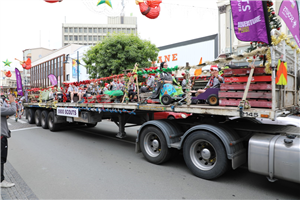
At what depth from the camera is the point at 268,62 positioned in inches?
144

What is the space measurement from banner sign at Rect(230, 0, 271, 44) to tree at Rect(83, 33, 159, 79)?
13.6m

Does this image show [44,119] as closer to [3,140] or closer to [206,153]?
[3,140]

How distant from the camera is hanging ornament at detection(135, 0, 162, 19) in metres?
6.63

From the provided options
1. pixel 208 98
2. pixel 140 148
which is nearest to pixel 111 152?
pixel 140 148

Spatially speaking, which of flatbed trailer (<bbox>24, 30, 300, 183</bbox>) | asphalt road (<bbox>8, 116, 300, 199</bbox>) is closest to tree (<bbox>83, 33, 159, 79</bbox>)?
flatbed trailer (<bbox>24, 30, 300, 183</bbox>)

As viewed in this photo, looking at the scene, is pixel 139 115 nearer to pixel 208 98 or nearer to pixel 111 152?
pixel 111 152

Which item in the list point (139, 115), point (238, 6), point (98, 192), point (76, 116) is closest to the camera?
point (98, 192)

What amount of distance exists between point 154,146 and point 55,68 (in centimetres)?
5145

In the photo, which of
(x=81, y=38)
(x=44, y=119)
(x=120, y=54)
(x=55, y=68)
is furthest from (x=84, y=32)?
(x=44, y=119)

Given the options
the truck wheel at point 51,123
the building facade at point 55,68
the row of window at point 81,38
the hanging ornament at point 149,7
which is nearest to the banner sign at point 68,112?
the truck wheel at point 51,123

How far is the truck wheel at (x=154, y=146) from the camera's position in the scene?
4977 mm

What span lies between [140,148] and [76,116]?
3917mm

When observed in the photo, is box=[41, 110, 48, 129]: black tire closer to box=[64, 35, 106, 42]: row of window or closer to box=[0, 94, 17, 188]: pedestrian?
box=[0, 94, 17, 188]: pedestrian

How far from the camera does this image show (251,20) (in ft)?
12.9
